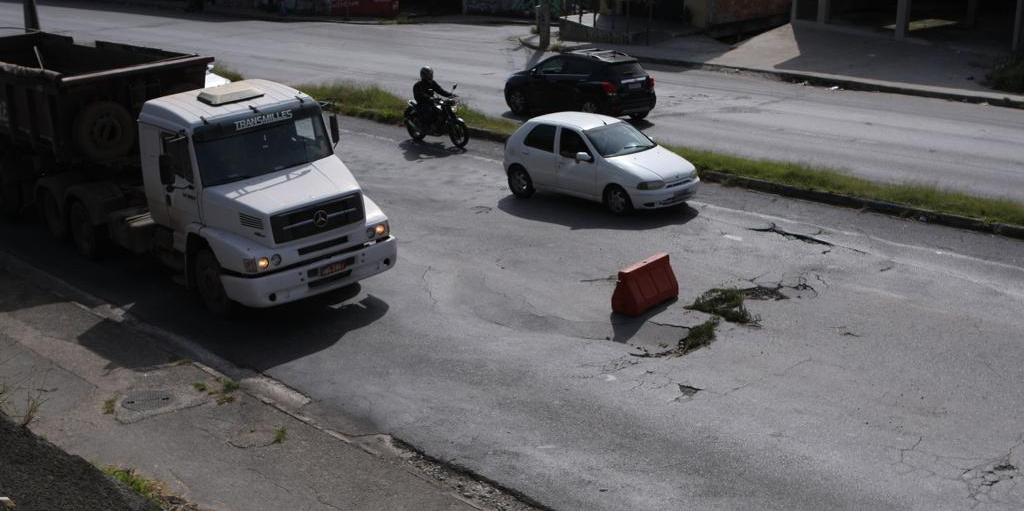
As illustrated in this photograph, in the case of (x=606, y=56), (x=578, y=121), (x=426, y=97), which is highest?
(x=606, y=56)

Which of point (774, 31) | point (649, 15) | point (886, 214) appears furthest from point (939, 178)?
point (649, 15)

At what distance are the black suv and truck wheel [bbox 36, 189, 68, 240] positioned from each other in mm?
12329

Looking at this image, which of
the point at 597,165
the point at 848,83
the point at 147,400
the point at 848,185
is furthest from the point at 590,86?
the point at 147,400

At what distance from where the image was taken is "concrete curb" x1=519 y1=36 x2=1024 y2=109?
29.3m

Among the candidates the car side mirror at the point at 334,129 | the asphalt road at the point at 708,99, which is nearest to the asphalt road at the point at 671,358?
the car side mirror at the point at 334,129

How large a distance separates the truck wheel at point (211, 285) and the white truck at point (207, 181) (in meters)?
0.02

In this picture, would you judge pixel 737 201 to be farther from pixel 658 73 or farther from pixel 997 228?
pixel 658 73

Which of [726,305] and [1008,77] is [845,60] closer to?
[1008,77]

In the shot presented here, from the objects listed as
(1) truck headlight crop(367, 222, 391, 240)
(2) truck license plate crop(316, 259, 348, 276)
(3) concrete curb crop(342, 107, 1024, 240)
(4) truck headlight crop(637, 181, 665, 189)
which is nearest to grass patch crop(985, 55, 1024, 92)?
(3) concrete curb crop(342, 107, 1024, 240)

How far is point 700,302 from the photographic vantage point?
46.2ft

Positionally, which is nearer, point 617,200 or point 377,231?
point 377,231

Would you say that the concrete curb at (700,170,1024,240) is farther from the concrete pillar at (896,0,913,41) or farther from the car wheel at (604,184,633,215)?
the concrete pillar at (896,0,913,41)

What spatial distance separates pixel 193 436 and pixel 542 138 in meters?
10.0

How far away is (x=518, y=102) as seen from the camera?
27.6 m
